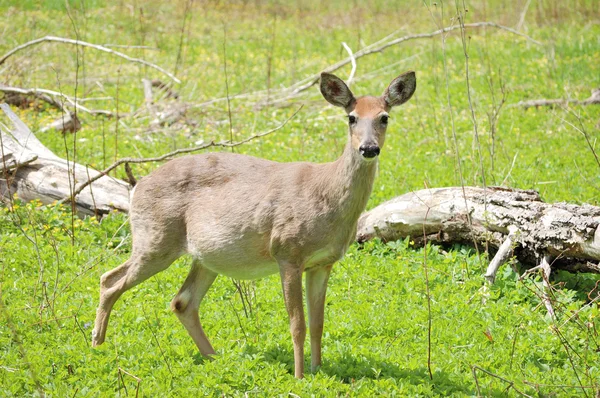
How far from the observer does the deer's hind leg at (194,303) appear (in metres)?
5.72

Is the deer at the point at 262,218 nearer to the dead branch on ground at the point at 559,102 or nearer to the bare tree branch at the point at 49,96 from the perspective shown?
the bare tree branch at the point at 49,96

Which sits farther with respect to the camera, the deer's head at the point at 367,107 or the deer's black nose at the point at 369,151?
the deer's head at the point at 367,107

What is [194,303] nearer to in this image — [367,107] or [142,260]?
[142,260]

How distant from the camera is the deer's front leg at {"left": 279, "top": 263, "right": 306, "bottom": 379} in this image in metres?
5.19

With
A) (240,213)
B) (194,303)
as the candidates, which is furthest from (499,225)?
(194,303)

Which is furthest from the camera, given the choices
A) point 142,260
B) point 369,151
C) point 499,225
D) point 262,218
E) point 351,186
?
point 499,225

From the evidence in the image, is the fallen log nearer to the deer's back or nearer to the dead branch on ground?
the deer's back

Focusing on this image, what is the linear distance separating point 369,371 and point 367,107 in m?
1.80

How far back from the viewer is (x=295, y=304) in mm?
5250

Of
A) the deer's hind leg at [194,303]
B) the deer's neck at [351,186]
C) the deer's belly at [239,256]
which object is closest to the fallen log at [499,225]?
the deer's neck at [351,186]

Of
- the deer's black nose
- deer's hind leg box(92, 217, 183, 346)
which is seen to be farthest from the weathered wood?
the deer's black nose

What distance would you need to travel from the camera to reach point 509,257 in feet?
22.1

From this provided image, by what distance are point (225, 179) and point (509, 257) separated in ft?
8.71

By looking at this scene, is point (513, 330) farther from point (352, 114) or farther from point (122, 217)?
point (122, 217)
